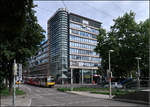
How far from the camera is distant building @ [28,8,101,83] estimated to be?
63812 millimetres

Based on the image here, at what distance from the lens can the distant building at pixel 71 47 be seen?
63.8m

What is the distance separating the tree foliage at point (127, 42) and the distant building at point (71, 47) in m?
26.0

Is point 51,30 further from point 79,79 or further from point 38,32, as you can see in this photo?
point 38,32

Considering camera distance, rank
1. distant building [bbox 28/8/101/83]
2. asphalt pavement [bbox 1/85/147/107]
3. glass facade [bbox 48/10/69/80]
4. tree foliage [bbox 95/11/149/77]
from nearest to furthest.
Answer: asphalt pavement [bbox 1/85/147/107]
tree foliage [bbox 95/11/149/77]
glass facade [bbox 48/10/69/80]
distant building [bbox 28/8/101/83]

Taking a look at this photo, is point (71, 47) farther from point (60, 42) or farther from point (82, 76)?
point (82, 76)

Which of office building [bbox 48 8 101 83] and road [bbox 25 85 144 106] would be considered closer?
road [bbox 25 85 144 106]

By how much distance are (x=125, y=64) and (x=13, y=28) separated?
34.1m

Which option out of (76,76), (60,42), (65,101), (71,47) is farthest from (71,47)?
(65,101)

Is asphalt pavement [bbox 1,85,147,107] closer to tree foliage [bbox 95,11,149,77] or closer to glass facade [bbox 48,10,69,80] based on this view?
tree foliage [bbox 95,11,149,77]

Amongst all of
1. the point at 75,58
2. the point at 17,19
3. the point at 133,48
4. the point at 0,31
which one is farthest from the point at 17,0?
the point at 75,58

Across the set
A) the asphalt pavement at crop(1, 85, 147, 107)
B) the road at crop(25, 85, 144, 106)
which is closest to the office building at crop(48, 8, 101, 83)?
the road at crop(25, 85, 144, 106)

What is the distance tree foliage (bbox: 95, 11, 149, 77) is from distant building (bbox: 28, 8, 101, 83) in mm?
26024

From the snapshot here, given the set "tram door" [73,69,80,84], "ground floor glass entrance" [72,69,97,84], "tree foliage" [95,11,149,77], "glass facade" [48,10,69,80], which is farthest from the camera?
"ground floor glass entrance" [72,69,97,84]

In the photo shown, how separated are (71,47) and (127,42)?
3235cm
